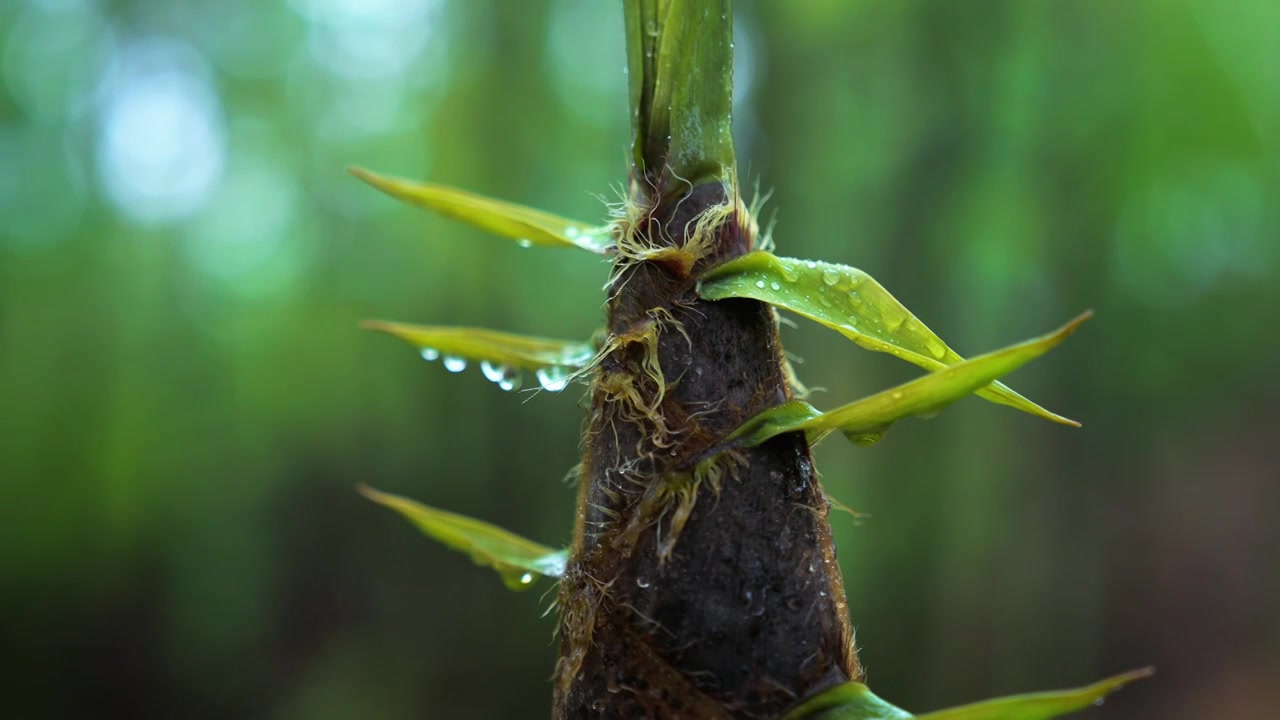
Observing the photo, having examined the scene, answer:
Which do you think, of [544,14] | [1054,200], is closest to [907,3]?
[1054,200]

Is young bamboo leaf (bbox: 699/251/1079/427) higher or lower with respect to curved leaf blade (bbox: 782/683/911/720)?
higher

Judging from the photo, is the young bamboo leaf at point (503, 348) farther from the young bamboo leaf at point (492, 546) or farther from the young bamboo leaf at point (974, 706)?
the young bamboo leaf at point (974, 706)

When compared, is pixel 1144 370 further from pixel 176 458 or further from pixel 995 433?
pixel 176 458

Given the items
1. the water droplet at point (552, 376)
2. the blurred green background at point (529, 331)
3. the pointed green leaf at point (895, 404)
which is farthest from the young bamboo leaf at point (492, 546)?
the blurred green background at point (529, 331)

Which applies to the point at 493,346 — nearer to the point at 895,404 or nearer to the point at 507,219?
the point at 507,219

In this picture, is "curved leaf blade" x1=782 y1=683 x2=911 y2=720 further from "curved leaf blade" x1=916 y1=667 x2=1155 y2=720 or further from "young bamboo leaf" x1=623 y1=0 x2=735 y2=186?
"young bamboo leaf" x1=623 y1=0 x2=735 y2=186

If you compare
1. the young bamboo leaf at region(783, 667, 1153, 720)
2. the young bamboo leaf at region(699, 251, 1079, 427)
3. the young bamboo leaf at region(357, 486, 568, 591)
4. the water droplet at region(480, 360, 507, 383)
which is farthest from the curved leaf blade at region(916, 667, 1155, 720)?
the water droplet at region(480, 360, 507, 383)
